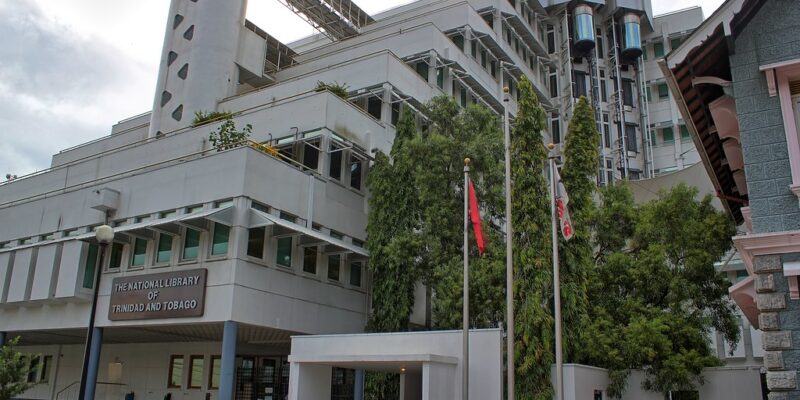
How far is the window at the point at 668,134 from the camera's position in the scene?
187 feet

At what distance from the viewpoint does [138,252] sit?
28.8 meters

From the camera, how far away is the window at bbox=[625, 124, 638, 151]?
2227 inches

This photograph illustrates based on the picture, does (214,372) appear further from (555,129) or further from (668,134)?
(668,134)

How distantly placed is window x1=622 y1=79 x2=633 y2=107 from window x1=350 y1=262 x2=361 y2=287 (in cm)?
3473

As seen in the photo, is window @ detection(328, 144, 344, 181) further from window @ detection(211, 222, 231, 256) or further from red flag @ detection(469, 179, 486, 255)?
red flag @ detection(469, 179, 486, 255)

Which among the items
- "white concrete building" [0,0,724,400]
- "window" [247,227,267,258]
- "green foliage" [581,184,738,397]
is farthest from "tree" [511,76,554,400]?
"window" [247,227,267,258]

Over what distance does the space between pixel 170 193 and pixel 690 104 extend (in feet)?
69.2

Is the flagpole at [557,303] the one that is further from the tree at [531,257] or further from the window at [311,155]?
the window at [311,155]

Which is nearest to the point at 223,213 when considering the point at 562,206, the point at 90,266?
the point at 90,266

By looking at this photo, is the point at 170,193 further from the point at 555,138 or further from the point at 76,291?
the point at 555,138

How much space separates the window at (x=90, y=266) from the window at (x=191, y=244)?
4802 millimetres

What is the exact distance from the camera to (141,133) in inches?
1754

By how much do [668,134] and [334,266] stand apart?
3813 centimetres

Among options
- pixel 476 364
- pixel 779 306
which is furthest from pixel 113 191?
pixel 779 306
